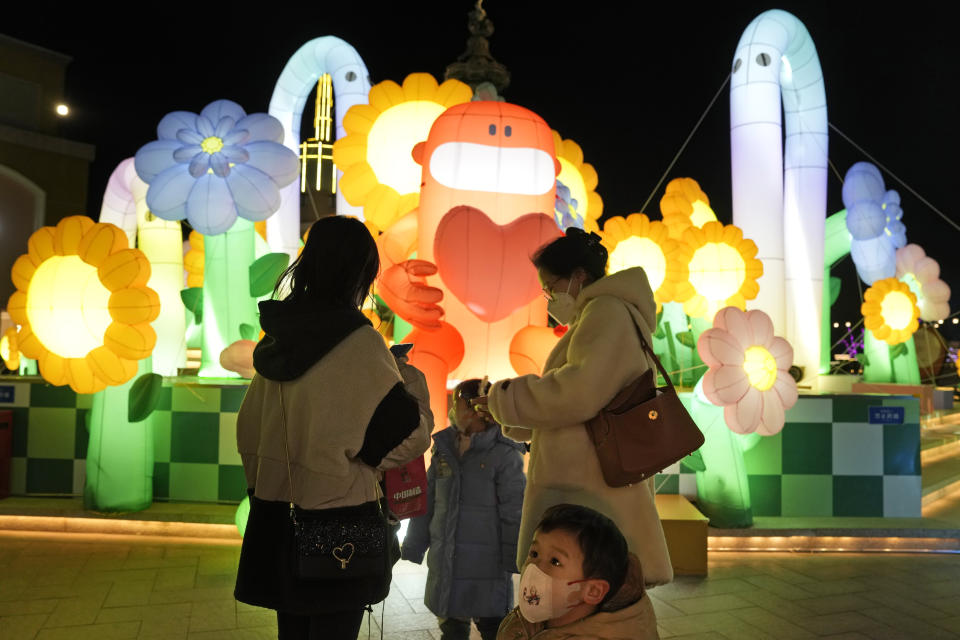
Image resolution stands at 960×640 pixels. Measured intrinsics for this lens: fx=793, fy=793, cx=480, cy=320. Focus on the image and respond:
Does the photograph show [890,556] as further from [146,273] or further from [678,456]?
[146,273]

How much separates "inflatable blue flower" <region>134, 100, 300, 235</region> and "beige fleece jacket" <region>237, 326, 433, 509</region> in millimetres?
2983

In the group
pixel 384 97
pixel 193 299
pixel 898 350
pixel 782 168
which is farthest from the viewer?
pixel 898 350

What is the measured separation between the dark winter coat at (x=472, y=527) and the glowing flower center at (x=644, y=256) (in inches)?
139

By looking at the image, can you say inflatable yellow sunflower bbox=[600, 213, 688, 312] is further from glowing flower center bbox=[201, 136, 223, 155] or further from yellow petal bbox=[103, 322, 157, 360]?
yellow petal bbox=[103, 322, 157, 360]

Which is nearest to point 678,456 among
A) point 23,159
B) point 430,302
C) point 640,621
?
point 640,621

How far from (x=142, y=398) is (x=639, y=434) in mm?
3220

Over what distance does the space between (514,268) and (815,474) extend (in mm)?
2232

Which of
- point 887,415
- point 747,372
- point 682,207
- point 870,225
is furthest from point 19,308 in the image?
point 870,225

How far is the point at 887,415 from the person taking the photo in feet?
14.8

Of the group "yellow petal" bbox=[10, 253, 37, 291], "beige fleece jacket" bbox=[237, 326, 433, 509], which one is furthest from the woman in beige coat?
"yellow petal" bbox=[10, 253, 37, 291]

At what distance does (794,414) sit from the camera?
180 inches

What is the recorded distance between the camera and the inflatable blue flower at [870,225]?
8.32 m

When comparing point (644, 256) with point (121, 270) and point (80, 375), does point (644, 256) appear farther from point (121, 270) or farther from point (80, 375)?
point (80, 375)

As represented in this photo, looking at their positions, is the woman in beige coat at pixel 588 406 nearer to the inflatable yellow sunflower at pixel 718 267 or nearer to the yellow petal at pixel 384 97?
the yellow petal at pixel 384 97
